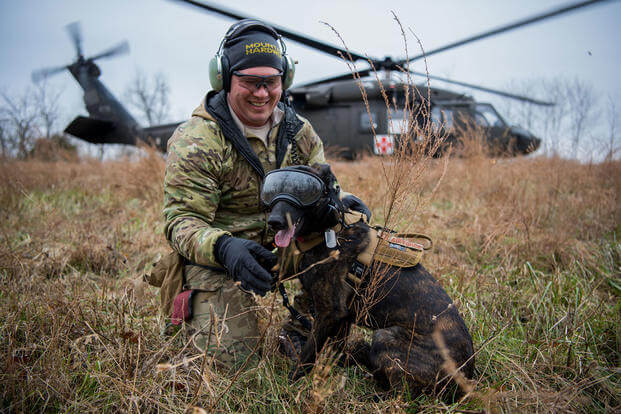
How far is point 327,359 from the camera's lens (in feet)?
6.29

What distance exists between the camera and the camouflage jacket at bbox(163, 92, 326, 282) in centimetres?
219

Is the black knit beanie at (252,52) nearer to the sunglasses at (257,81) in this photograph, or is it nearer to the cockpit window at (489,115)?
the sunglasses at (257,81)

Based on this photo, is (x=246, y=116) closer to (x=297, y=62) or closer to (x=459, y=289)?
(x=297, y=62)

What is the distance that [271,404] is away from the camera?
70.4 inches

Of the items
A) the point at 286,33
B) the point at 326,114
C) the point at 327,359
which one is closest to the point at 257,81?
the point at 327,359

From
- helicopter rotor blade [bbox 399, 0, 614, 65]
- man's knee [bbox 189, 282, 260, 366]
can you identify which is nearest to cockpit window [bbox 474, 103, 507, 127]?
helicopter rotor blade [bbox 399, 0, 614, 65]

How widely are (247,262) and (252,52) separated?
4.39ft

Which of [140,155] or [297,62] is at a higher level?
[297,62]

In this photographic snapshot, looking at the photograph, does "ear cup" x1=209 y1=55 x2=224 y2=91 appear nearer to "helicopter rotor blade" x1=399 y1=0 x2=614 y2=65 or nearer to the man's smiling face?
the man's smiling face

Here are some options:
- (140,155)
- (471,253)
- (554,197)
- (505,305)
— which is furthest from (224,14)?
(554,197)

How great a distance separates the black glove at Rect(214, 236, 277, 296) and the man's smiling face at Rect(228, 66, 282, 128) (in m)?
0.96

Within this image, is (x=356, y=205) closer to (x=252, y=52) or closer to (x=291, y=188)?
(x=291, y=188)

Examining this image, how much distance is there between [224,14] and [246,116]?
3.22m

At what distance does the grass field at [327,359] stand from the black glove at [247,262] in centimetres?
43
